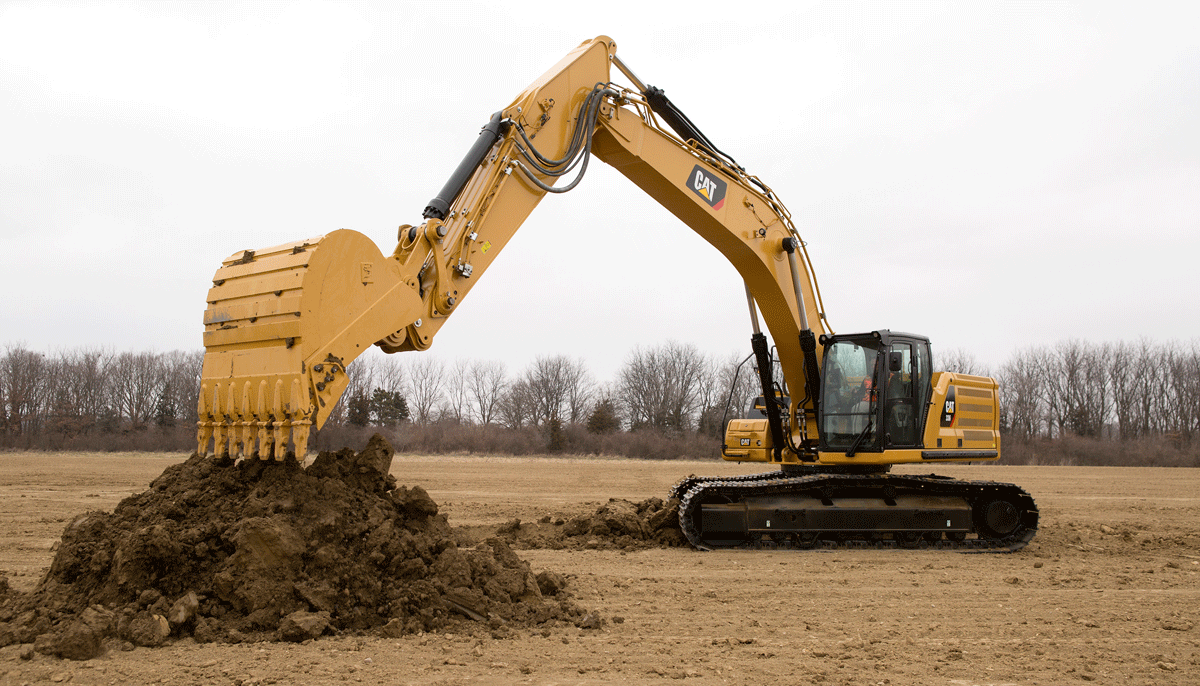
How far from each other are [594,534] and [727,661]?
16.1 ft

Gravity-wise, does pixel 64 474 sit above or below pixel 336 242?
below

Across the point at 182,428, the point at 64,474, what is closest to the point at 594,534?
the point at 64,474

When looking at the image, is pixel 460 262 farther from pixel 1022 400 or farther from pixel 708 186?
pixel 1022 400

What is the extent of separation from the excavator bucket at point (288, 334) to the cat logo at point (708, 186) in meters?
4.08

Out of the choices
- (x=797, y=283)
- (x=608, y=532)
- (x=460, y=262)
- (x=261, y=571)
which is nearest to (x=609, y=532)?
(x=608, y=532)

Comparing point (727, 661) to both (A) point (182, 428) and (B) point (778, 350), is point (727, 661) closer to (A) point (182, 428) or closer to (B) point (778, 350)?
(B) point (778, 350)

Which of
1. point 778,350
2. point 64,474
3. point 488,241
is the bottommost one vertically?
point 64,474

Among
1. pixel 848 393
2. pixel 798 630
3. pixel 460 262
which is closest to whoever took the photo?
pixel 798 630

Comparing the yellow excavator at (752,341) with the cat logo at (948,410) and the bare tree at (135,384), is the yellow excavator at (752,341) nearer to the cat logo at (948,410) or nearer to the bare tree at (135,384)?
the cat logo at (948,410)

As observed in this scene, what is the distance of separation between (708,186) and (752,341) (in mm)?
2230

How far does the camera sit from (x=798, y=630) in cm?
572

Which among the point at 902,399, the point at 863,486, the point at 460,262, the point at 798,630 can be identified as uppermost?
the point at 460,262

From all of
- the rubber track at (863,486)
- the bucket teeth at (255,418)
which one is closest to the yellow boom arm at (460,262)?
the bucket teeth at (255,418)

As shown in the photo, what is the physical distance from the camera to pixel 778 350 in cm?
993
